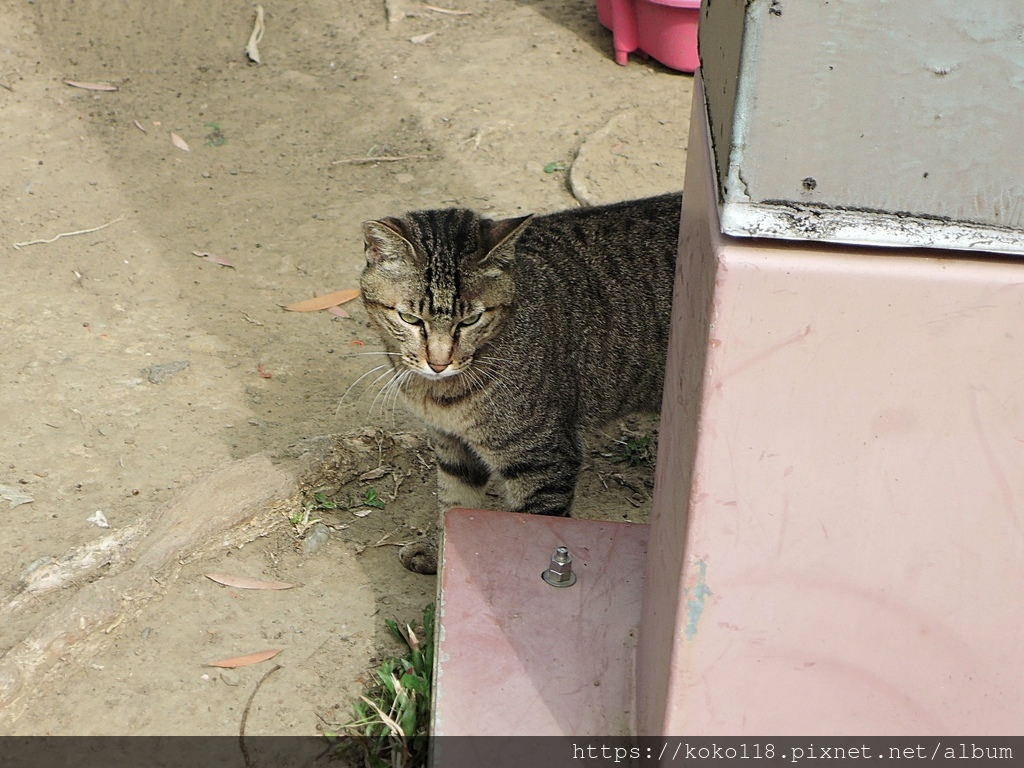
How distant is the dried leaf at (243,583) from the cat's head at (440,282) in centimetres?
73

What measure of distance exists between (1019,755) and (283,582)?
6.39 feet

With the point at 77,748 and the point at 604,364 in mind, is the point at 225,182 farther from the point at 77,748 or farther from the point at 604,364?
the point at 77,748

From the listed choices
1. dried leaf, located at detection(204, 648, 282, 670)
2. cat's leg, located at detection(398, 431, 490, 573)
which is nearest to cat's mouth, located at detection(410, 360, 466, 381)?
cat's leg, located at detection(398, 431, 490, 573)

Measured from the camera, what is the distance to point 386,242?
296 cm

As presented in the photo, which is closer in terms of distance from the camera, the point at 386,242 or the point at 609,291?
the point at 386,242

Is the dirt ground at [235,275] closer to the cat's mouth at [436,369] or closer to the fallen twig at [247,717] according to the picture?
the fallen twig at [247,717]

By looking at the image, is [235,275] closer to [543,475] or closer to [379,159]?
[379,159]

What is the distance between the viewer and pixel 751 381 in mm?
1521

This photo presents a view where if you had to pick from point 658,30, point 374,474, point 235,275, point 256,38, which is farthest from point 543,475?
point 256,38

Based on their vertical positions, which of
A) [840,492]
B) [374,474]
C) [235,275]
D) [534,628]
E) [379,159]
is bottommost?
[374,474]

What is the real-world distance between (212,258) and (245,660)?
7.49 ft

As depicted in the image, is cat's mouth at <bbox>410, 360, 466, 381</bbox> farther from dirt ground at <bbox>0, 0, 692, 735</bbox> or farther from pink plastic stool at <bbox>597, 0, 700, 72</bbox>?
pink plastic stool at <bbox>597, 0, 700, 72</bbox>

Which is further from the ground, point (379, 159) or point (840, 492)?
point (840, 492)

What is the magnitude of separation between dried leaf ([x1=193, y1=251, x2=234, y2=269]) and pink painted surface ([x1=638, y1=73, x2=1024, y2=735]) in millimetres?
3063
